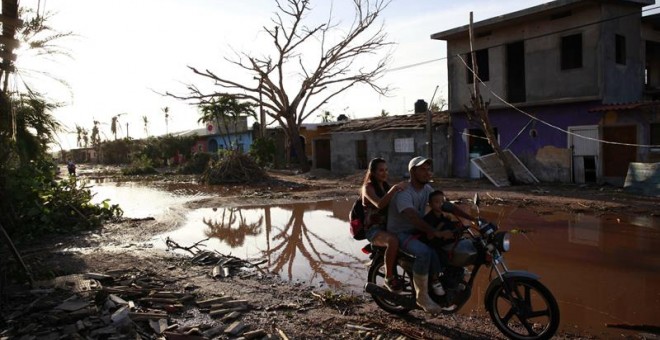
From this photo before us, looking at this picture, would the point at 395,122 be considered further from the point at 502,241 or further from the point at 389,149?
the point at 502,241

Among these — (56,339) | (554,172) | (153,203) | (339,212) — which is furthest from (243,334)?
(554,172)

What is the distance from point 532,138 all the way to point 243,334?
719 inches

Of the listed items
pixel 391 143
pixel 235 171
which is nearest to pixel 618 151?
pixel 391 143

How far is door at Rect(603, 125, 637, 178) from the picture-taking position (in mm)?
17136

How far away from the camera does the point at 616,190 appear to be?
53.0 ft

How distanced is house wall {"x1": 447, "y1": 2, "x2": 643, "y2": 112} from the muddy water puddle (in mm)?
7956

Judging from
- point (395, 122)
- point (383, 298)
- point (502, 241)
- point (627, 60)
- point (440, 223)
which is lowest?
point (383, 298)

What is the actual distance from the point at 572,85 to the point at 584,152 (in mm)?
2630

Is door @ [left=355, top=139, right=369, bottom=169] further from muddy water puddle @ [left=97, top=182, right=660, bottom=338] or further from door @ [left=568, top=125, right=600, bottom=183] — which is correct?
muddy water puddle @ [left=97, top=182, right=660, bottom=338]

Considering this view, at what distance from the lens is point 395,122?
88.6ft

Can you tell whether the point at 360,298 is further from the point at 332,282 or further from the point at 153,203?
the point at 153,203

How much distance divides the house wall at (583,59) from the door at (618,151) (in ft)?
4.33

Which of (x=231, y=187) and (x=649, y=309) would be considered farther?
(x=231, y=187)

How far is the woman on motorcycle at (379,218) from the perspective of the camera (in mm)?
5094
